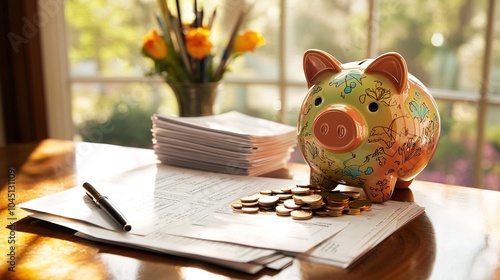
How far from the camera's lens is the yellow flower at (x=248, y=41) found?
5.24 feet

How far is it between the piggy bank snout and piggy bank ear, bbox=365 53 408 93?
77mm

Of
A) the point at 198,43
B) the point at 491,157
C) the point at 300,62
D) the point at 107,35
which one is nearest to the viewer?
the point at 198,43

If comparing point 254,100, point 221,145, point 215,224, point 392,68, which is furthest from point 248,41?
point 215,224

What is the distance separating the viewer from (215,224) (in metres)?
0.83

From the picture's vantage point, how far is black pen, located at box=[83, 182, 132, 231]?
0.82 m

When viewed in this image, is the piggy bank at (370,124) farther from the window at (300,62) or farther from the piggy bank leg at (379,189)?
the window at (300,62)

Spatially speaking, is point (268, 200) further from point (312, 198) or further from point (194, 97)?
point (194, 97)

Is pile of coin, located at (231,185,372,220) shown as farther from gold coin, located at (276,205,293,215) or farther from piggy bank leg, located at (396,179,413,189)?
piggy bank leg, located at (396,179,413,189)

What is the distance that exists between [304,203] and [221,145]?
0.31m

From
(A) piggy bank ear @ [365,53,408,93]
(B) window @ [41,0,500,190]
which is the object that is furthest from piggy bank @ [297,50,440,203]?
(B) window @ [41,0,500,190]

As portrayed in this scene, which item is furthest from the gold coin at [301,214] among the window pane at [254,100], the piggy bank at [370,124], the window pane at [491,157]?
Answer: the window pane at [254,100]

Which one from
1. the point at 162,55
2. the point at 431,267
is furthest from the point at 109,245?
the point at 162,55

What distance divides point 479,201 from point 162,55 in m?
0.90

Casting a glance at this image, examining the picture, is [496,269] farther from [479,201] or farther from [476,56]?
[476,56]
